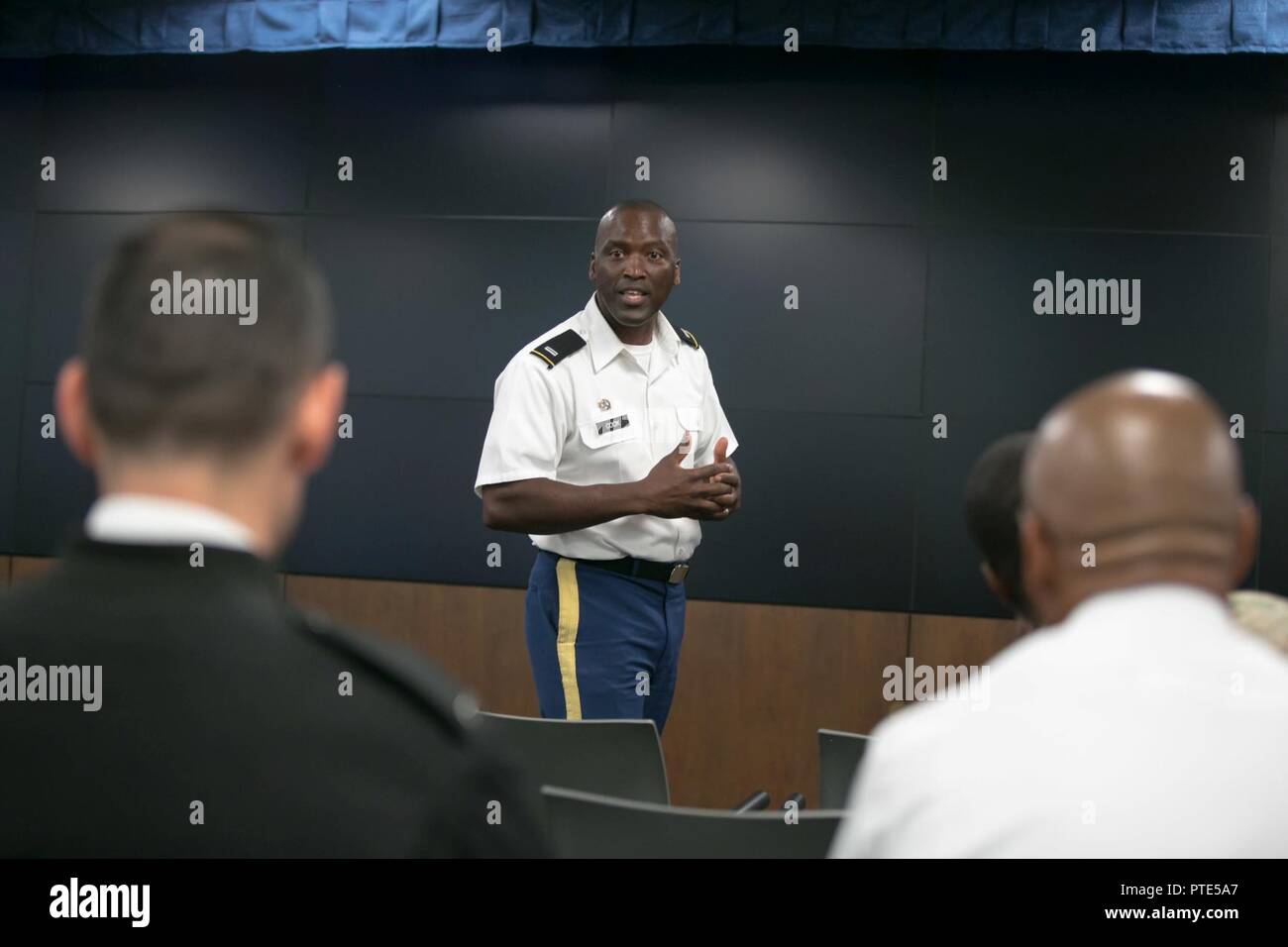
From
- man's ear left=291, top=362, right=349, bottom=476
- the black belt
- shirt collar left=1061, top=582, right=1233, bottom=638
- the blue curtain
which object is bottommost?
the black belt

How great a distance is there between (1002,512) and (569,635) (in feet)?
5.08

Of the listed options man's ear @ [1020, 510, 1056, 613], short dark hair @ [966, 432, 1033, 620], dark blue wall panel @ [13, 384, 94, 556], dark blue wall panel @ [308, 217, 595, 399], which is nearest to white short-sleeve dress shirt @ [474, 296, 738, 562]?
short dark hair @ [966, 432, 1033, 620]

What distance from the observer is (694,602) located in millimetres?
4719

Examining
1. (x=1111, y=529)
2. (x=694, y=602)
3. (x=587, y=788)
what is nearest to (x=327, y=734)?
(x=1111, y=529)

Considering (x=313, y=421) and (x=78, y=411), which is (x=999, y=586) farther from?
(x=78, y=411)

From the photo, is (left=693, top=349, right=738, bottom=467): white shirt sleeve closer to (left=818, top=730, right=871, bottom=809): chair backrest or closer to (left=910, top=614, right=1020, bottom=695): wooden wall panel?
(left=818, top=730, right=871, bottom=809): chair backrest

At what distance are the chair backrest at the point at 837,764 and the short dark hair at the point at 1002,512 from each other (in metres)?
0.50

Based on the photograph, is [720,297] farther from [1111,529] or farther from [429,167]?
[1111,529]

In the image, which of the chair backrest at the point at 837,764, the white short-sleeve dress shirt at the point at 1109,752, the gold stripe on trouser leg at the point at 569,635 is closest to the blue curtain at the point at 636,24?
the gold stripe on trouser leg at the point at 569,635

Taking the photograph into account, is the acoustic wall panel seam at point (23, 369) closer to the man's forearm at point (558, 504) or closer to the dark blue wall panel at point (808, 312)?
the dark blue wall panel at point (808, 312)

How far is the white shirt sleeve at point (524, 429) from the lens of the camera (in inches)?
117

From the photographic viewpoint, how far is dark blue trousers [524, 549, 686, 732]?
2.98m

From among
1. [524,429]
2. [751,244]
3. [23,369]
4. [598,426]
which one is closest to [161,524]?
[524,429]

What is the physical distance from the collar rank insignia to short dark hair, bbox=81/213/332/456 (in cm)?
223
